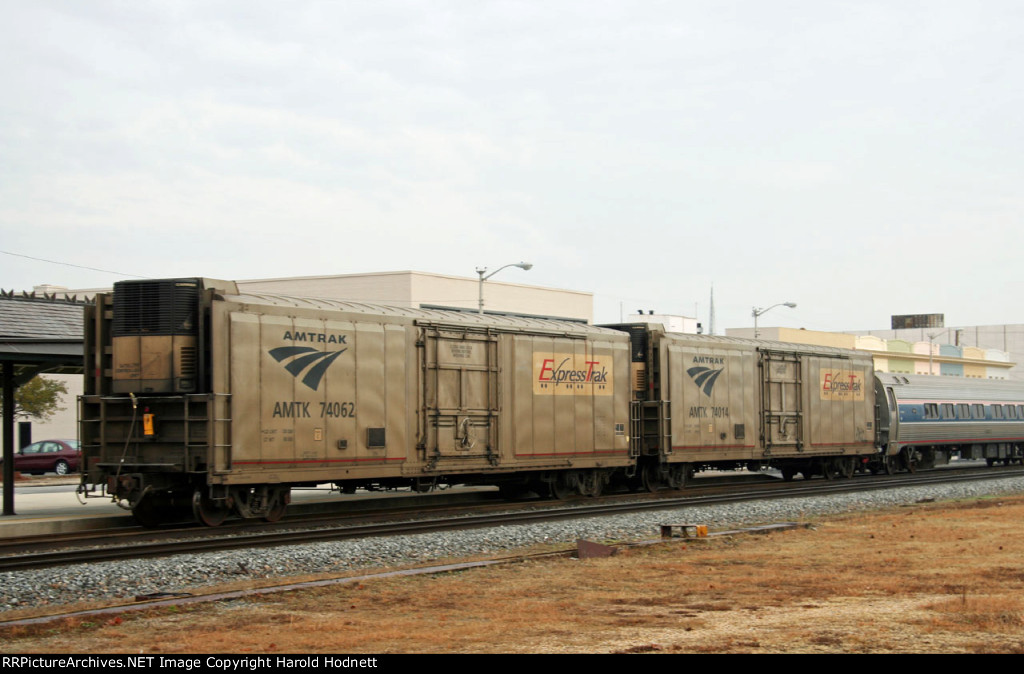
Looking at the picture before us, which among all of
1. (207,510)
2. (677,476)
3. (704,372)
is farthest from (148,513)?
(704,372)

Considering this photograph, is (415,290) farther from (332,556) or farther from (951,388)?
(332,556)

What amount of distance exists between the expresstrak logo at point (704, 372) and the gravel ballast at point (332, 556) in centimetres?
538

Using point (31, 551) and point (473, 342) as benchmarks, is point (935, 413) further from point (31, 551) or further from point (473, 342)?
point (31, 551)

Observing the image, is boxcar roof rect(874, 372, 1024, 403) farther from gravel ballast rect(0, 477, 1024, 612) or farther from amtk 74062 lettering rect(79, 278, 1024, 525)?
gravel ballast rect(0, 477, 1024, 612)

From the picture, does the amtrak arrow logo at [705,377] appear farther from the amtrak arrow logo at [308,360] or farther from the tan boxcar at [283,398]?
the amtrak arrow logo at [308,360]

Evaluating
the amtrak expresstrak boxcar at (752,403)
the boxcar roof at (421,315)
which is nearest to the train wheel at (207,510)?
the boxcar roof at (421,315)

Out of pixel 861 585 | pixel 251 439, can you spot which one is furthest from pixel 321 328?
pixel 861 585

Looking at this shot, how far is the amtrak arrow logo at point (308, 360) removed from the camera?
1839 cm

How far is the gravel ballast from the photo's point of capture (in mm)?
11641

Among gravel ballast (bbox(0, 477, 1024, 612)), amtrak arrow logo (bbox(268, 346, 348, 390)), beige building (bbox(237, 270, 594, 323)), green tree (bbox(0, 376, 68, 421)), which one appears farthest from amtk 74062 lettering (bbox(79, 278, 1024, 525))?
green tree (bbox(0, 376, 68, 421))

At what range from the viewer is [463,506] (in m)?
23.7

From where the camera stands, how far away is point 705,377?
27.9 m

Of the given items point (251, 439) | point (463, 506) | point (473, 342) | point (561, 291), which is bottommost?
point (463, 506)

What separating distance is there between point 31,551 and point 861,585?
1152cm
